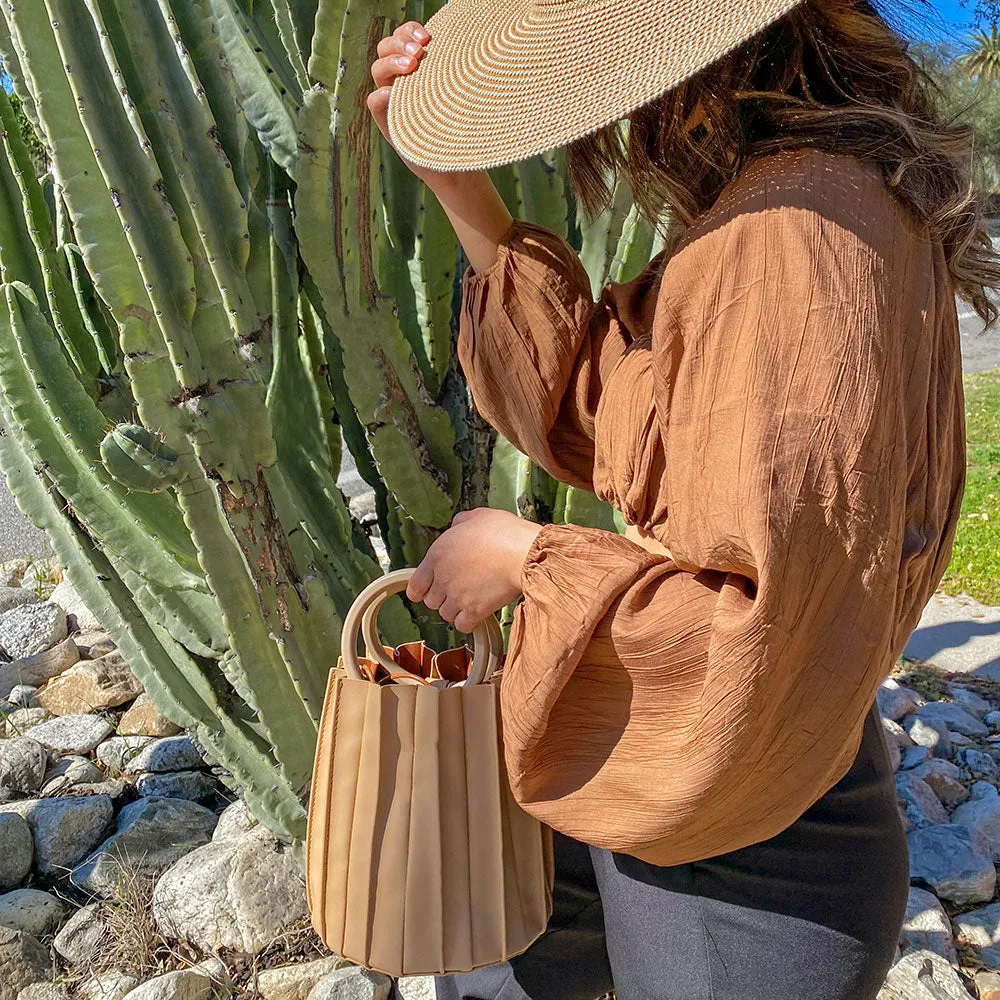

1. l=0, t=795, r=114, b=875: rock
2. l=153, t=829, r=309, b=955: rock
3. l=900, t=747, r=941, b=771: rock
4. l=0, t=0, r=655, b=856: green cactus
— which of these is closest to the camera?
l=0, t=0, r=655, b=856: green cactus

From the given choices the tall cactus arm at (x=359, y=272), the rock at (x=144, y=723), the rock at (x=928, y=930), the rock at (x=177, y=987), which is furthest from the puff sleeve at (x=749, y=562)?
the rock at (x=144, y=723)

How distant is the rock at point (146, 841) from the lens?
92.2 inches

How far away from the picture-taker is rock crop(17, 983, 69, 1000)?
6.79ft

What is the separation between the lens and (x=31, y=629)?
377 cm

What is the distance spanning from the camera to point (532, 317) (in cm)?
Result: 123

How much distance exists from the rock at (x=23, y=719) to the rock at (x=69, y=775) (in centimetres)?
31

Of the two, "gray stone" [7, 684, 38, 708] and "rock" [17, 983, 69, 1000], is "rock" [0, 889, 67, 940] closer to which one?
"rock" [17, 983, 69, 1000]

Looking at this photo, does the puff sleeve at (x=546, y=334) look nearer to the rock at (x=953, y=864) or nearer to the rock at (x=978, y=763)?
the rock at (x=953, y=864)

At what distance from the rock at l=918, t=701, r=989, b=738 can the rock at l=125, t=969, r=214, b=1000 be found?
2278mm

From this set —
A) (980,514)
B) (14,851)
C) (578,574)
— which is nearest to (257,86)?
(578,574)

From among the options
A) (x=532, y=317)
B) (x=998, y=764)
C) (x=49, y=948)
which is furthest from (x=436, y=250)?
(x=998, y=764)

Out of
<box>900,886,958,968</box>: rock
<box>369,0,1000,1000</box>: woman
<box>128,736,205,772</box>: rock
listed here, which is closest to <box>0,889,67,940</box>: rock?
<box>128,736,205,772</box>: rock

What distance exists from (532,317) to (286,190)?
2.77 ft

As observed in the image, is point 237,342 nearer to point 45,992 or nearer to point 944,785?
point 45,992
